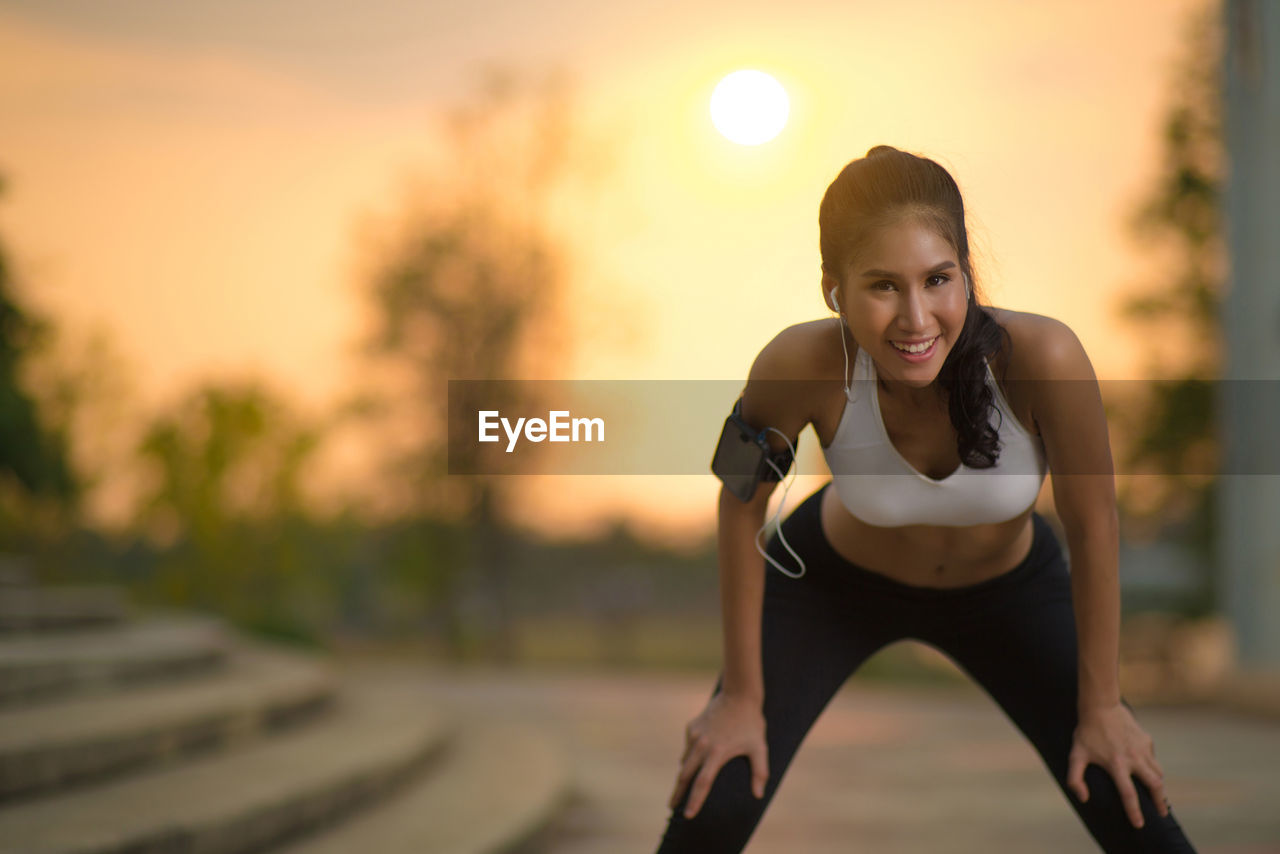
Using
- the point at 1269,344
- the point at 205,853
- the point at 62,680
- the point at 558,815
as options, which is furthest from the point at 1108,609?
the point at 1269,344

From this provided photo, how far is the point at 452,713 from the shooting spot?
8.73m

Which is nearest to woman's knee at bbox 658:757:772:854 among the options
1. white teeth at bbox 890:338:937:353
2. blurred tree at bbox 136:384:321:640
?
white teeth at bbox 890:338:937:353

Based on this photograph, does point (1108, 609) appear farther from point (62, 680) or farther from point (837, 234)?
point (62, 680)

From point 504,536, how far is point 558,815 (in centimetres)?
1632

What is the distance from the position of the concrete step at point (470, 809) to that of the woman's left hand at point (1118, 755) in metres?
2.70

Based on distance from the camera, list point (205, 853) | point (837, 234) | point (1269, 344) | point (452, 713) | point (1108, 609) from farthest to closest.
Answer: point (1269, 344), point (452, 713), point (205, 853), point (1108, 609), point (837, 234)

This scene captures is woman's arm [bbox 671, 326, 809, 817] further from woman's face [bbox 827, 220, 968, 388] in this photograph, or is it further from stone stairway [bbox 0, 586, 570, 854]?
stone stairway [bbox 0, 586, 570, 854]

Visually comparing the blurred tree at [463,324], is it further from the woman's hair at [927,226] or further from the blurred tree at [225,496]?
the woman's hair at [927,226]

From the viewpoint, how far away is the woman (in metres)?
2.07

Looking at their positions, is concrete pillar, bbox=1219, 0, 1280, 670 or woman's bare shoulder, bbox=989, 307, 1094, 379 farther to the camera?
concrete pillar, bbox=1219, 0, 1280, 670

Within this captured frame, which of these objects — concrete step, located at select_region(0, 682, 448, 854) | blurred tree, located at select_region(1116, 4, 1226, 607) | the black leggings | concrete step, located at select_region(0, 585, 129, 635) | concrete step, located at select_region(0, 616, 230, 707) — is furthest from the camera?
blurred tree, located at select_region(1116, 4, 1226, 607)

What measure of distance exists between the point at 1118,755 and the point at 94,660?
481 centimetres

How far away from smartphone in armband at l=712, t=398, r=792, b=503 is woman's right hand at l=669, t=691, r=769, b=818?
413 mm

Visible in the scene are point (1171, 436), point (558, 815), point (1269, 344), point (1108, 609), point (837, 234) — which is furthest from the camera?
point (1171, 436)
